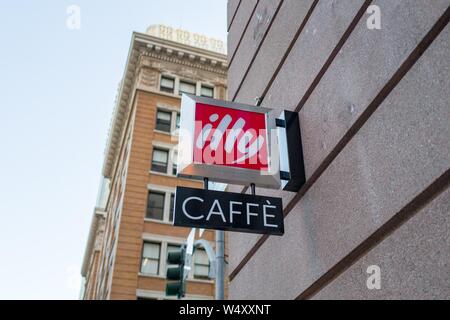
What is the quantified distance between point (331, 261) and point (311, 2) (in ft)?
8.32

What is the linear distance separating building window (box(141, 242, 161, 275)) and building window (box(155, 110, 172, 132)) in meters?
8.74

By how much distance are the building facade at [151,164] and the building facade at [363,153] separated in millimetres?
21426

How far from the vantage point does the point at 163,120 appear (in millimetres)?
33469

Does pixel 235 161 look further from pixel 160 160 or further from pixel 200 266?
pixel 160 160

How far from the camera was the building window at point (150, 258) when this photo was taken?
26547mm

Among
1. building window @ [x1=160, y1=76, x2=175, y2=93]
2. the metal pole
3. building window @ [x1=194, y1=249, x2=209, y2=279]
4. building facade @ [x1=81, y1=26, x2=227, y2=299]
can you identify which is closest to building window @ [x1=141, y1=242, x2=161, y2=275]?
building facade @ [x1=81, y1=26, x2=227, y2=299]

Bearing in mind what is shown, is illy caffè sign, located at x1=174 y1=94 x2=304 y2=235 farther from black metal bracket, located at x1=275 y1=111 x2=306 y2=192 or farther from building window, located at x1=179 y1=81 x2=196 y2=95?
building window, located at x1=179 y1=81 x2=196 y2=95

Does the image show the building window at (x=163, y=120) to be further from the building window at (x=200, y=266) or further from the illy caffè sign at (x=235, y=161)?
the illy caffè sign at (x=235, y=161)

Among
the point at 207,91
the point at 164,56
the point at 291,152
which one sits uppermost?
the point at 164,56

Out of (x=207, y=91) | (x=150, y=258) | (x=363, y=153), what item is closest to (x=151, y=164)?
(x=150, y=258)

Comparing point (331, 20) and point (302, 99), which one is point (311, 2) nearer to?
point (331, 20)

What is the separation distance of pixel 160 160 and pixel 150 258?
23.0 feet

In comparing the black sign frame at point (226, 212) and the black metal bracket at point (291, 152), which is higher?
the black metal bracket at point (291, 152)

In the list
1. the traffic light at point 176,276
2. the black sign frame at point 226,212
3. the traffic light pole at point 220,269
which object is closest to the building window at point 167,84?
the traffic light at point 176,276
